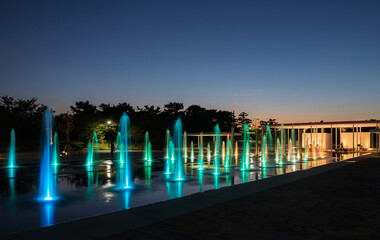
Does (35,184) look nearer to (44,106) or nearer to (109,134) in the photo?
(109,134)

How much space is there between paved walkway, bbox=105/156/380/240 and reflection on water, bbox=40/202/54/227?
2112 mm

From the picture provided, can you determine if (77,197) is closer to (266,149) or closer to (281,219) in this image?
(281,219)

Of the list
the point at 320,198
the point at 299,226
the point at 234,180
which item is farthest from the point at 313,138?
the point at 299,226

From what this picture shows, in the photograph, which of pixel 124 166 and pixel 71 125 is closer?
pixel 124 166

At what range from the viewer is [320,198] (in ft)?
23.9

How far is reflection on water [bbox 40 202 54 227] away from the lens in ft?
18.8

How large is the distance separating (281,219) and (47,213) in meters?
4.90

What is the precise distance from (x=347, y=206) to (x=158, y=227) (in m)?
4.29

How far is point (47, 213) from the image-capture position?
6449 millimetres

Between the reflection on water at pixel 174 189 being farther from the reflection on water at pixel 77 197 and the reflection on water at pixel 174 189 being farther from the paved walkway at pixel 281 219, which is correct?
the paved walkway at pixel 281 219

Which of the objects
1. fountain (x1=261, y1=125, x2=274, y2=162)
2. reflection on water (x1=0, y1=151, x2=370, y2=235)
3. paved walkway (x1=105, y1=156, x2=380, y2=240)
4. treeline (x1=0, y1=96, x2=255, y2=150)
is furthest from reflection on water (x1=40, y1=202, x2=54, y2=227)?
treeline (x1=0, y1=96, x2=255, y2=150)

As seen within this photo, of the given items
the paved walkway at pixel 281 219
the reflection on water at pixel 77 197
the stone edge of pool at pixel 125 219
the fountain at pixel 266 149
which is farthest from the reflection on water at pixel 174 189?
the fountain at pixel 266 149

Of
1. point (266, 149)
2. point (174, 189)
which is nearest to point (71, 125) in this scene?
point (266, 149)

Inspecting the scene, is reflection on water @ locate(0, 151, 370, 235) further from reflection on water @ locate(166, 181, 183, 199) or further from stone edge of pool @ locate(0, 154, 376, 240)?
stone edge of pool @ locate(0, 154, 376, 240)
